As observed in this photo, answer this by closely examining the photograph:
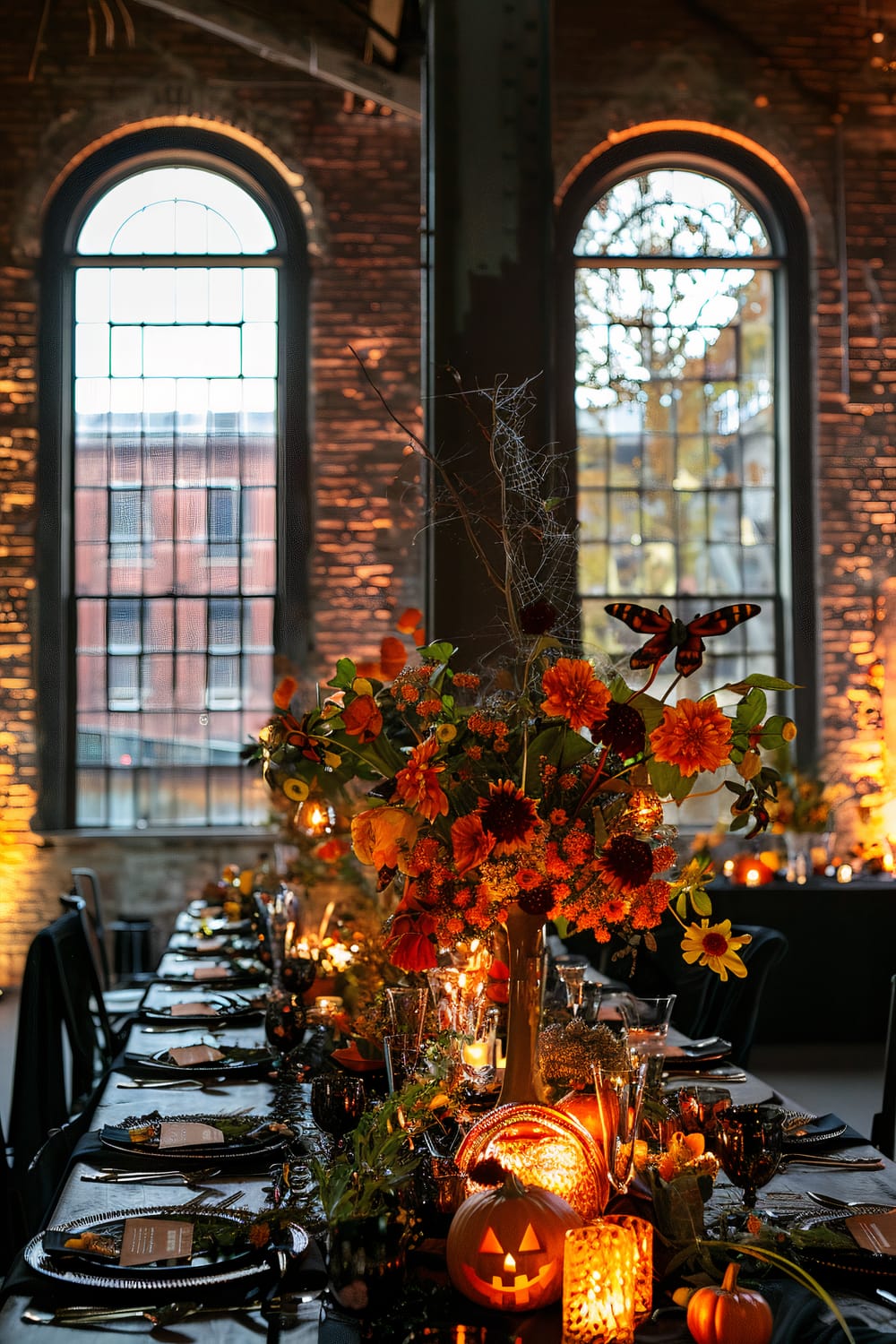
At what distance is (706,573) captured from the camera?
313 inches

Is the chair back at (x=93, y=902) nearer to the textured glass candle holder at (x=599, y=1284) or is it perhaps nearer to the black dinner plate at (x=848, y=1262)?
the black dinner plate at (x=848, y=1262)

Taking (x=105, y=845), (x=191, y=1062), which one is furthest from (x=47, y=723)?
(x=191, y=1062)

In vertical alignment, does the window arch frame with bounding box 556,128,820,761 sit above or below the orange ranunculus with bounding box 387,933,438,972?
above

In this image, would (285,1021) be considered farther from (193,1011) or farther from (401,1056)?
(401,1056)

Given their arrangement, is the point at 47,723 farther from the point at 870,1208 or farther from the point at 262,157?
the point at 870,1208

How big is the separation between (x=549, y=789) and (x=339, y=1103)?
54 cm

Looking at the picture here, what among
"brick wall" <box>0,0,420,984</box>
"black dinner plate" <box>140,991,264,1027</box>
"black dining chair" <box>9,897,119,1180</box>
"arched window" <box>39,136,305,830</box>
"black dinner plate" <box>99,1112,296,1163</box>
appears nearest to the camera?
"black dinner plate" <box>99,1112,296,1163</box>

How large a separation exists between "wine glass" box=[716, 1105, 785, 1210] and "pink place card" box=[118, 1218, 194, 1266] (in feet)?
2.25

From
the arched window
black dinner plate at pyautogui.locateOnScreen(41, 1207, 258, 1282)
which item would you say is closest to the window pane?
the arched window

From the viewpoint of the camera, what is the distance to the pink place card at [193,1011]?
3.32 m

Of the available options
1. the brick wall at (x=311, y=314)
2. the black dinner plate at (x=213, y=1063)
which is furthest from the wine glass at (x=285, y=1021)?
the brick wall at (x=311, y=314)

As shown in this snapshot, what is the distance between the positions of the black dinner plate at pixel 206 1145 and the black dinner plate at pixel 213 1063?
0.39 m

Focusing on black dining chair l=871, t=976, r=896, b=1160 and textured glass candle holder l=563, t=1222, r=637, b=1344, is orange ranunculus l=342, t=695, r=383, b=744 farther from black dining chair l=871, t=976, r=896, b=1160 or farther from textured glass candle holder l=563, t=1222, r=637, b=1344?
black dining chair l=871, t=976, r=896, b=1160

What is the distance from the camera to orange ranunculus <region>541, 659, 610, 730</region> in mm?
1634
